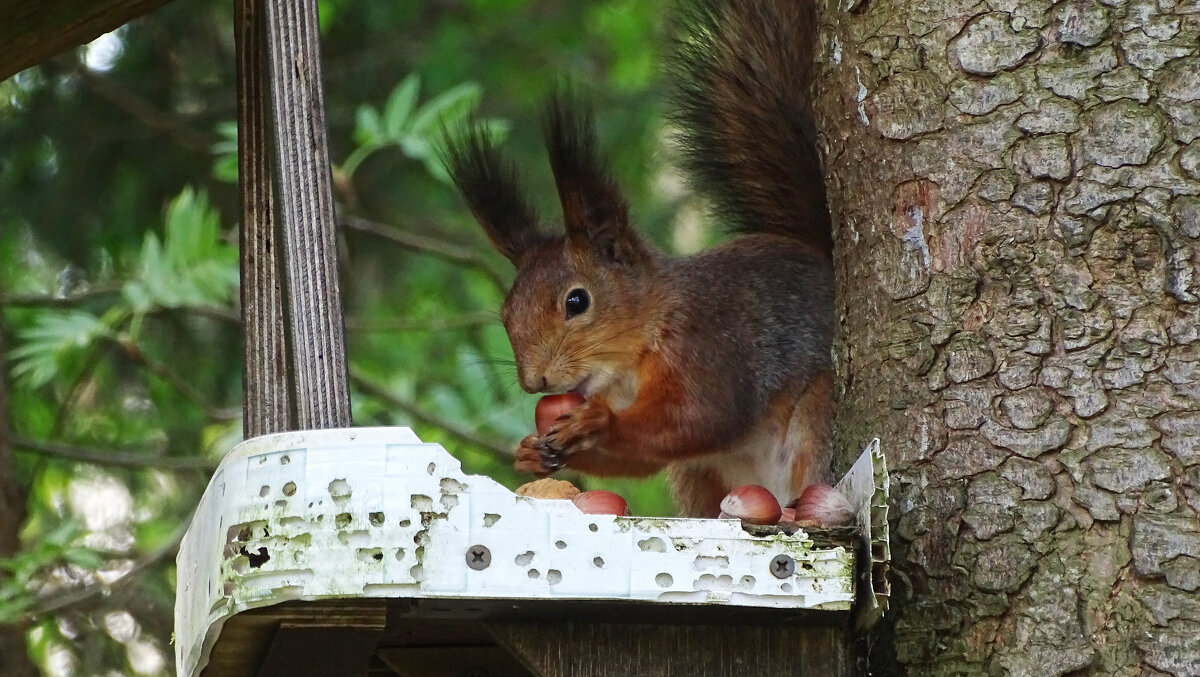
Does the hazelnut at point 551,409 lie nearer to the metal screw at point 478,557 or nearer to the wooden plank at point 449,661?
the wooden plank at point 449,661

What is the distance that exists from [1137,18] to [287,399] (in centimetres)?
82

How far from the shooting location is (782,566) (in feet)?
3.60

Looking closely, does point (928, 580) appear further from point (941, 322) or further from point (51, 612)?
point (51, 612)

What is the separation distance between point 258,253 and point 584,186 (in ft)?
1.81

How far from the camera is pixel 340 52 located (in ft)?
11.1

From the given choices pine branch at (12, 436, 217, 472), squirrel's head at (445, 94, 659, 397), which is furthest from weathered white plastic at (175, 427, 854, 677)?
pine branch at (12, 436, 217, 472)

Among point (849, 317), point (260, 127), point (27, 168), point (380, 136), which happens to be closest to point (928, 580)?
point (849, 317)

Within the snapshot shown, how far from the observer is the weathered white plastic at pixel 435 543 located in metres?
1.07

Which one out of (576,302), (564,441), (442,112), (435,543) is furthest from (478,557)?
(442,112)

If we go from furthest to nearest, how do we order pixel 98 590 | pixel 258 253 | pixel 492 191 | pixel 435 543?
1. pixel 98 590
2. pixel 492 191
3. pixel 258 253
4. pixel 435 543

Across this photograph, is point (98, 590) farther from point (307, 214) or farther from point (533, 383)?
point (307, 214)

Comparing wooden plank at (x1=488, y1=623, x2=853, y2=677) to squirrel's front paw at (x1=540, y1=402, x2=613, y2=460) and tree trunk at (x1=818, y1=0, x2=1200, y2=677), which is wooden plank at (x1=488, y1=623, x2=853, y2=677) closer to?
tree trunk at (x1=818, y1=0, x2=1200, y2=677)

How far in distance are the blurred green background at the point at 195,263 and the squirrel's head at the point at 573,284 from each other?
41 centimetres

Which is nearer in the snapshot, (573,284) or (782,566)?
(782,566)
